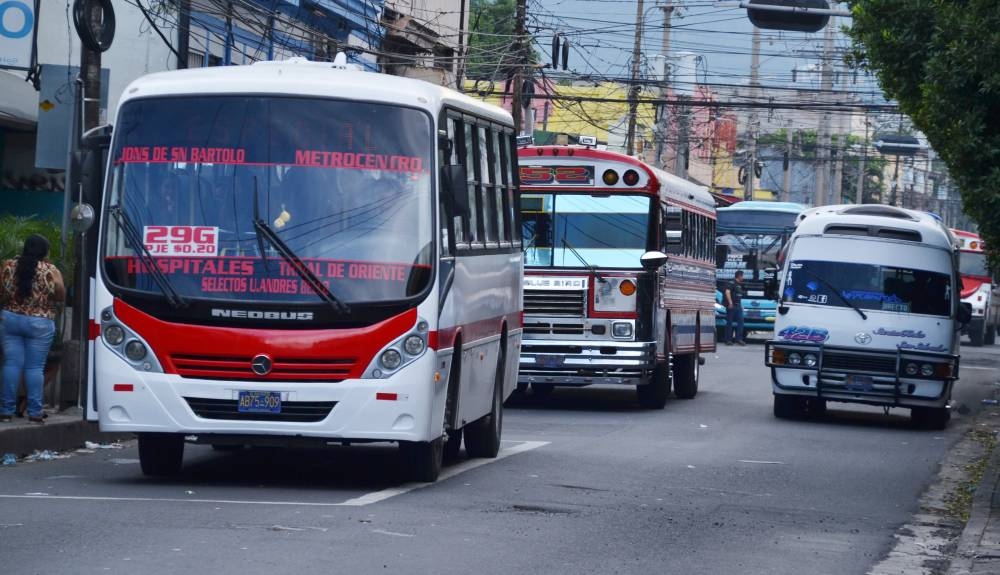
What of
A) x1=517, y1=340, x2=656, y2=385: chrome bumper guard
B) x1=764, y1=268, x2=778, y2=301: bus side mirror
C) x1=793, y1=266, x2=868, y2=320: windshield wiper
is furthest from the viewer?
x1=764, y1=268, x2=778, y2=301: bus side mirror

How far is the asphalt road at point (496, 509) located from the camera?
345 inches

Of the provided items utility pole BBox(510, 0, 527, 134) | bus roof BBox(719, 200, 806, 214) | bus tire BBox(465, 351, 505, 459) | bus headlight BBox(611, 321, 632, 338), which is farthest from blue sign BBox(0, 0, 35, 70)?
bus roof BBox(719, 200, 806, 214)

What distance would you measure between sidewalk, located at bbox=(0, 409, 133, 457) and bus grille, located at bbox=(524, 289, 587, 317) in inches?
258

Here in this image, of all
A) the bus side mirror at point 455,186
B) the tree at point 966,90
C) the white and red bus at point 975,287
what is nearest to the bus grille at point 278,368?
the bus side mirror at point 455,186

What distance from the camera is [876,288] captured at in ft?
70.5

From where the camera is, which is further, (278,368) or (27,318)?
(27,318)

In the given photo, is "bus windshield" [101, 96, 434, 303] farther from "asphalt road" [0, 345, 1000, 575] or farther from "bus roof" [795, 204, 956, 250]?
"bus roof" [795, 204, 956, 250]

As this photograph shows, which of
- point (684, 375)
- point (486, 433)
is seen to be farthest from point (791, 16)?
point (486, 433)

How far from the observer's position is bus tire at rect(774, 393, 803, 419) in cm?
2184

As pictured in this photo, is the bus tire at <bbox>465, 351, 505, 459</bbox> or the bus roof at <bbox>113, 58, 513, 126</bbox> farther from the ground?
the bus roof at <bbox>113, 58, 513, 126</bbox>

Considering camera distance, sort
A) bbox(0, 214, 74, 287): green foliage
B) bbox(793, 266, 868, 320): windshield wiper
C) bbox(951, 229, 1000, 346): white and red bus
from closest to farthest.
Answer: bbox(0, 214, 74, 287): green foliage < bbox(793, 266, 868, 320): windshield wiper < bbox(951, 229, 1000, 346): white and red bus

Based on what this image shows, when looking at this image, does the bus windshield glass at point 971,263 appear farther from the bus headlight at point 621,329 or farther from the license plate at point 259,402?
the license plate at point 259,402

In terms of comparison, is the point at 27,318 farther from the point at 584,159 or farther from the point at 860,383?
the point at 860,383

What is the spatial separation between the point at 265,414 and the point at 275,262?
1.02 meters
